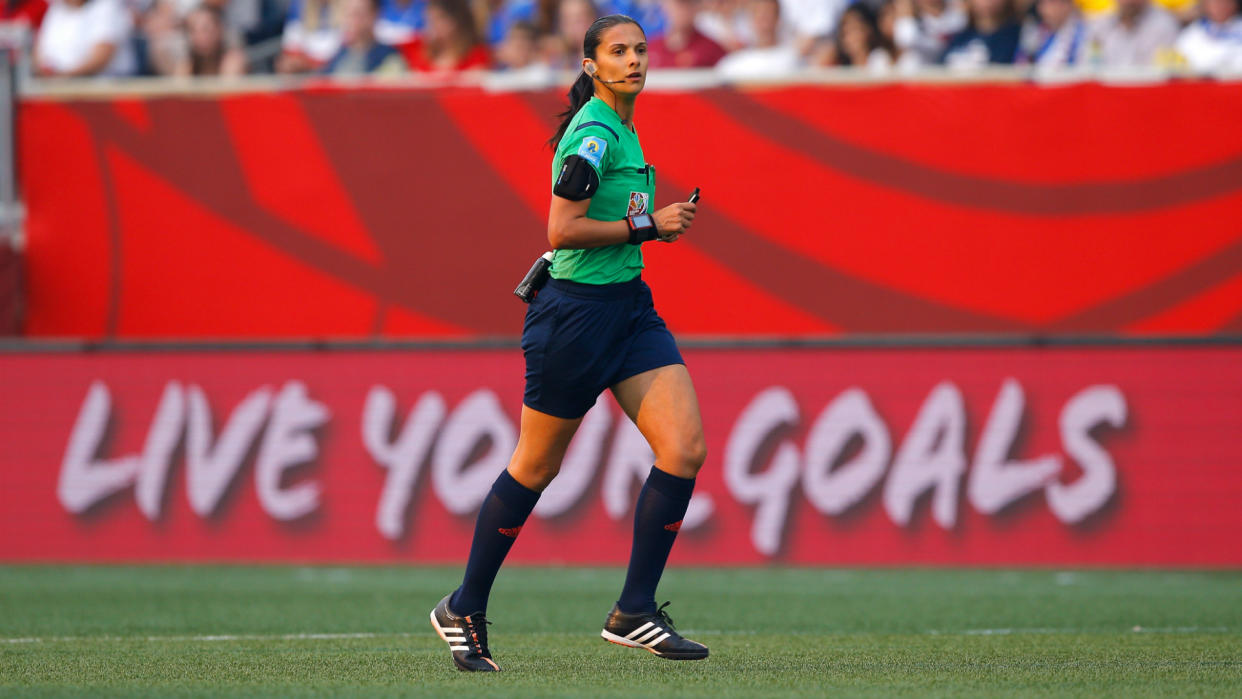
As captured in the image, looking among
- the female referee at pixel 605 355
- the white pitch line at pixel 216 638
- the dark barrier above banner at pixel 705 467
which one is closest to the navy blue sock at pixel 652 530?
the female referee at pixel 605 355

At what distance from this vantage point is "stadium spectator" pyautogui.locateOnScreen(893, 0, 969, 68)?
465 inches

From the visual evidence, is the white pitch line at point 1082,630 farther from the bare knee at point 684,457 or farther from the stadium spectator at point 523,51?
the stadium spectator at point 523,51

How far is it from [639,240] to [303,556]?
537cm

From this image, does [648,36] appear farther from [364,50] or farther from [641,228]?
[641,228]

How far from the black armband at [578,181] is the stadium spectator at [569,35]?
6.70m

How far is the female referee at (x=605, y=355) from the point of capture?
5551 millimetres

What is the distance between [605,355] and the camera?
567cm

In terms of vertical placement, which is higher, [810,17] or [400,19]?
[810,17]

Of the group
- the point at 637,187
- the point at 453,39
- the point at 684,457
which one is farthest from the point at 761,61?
the point at 684,457

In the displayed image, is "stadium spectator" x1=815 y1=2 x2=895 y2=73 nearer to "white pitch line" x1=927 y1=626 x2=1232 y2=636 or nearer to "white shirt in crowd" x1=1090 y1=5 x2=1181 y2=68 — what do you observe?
"white shirt in crowd" x1=1090 y1=5 x2=1181 y2=68

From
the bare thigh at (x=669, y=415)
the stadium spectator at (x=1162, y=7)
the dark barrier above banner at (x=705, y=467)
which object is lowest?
the dark barrier above banner at (x=705, y=467)

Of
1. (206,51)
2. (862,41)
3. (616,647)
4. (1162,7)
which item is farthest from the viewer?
(206,51)

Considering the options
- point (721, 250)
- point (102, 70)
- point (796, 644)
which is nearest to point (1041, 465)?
point (721, 250)

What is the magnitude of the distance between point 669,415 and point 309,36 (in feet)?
31.3
